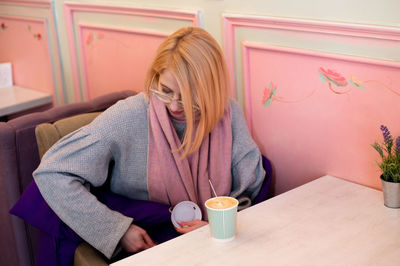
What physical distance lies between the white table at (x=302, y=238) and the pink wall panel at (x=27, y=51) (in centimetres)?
187

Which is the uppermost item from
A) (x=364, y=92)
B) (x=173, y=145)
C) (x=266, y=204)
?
(x=364, y=92)

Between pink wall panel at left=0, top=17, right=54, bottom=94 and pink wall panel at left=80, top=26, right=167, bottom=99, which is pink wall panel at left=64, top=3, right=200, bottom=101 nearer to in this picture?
pink wall panel at left=80, top=26, right=167, bottom=99

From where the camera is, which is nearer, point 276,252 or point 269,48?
point 276,252

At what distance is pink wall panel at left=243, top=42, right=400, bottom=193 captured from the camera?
1.60m

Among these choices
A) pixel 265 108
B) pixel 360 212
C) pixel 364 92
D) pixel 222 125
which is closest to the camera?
pixel 360 212

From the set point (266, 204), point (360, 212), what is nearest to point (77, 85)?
point (266, 204)

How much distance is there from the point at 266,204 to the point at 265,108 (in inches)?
18.9

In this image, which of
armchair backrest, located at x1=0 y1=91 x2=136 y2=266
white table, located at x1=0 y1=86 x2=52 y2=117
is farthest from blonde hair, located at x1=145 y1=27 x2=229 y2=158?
white table, located at x1=0 y1=86 x2=52 y2=117

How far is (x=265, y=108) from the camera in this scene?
1938mm

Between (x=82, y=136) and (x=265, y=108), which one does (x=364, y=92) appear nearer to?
(x=265, y=108)

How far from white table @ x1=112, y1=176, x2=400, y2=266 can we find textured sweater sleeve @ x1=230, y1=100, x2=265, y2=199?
215 mm

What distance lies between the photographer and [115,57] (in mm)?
2578

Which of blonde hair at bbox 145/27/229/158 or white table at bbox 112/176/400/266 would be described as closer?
white table at bbox 112/176/400/266

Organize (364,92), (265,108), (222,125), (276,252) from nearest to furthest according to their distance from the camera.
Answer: (276,252) < (364,92) < (222,125) < (265,108)
